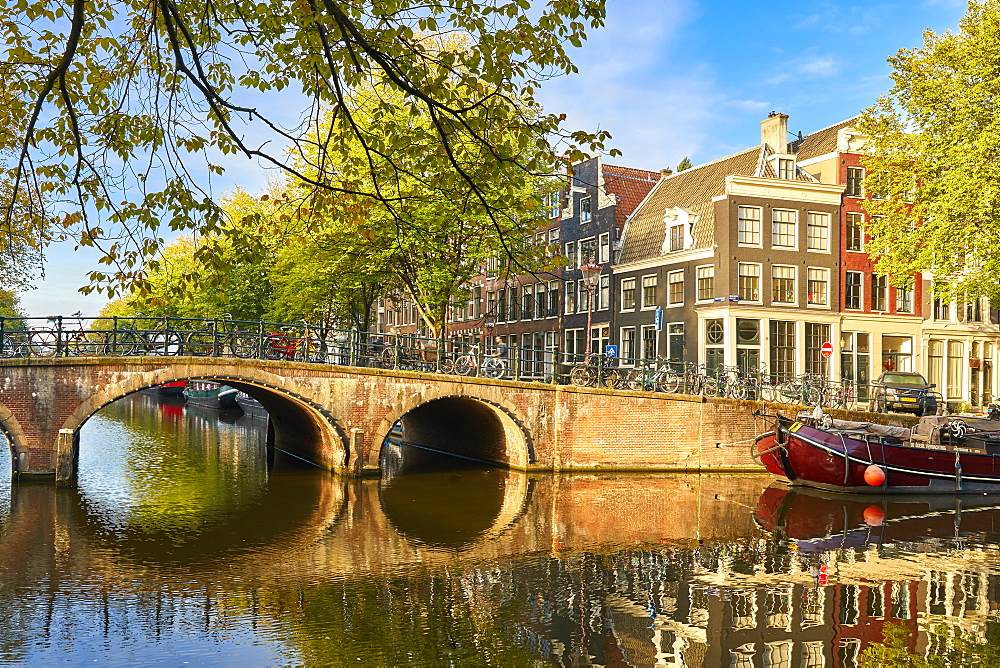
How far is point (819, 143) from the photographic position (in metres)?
35.3

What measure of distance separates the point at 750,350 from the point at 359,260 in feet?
48.5

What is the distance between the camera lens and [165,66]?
7.31 meters

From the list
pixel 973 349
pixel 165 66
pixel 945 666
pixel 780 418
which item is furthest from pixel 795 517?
pixel 973 349

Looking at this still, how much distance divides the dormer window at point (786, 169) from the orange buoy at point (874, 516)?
56.6 ft

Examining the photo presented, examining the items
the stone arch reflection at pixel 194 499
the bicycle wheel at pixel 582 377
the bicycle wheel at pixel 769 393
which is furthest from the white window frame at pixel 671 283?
the stone arch reflection at pixel 194 499

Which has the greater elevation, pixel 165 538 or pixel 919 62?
pixel 919 62

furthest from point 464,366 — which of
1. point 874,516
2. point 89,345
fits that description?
point 874,516

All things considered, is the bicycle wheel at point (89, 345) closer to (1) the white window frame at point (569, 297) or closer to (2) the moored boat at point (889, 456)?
(2) the moored boat at point (889, 456)

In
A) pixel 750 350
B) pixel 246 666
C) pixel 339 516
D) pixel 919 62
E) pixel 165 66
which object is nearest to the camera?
pixel 165 66

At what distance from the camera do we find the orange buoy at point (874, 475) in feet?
65.1

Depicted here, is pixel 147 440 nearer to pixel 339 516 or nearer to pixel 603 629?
pixel 339 516

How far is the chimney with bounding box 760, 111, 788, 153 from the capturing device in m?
34.2

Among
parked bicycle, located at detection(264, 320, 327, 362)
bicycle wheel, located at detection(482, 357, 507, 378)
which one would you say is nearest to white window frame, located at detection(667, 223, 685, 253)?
bicycle wheel, located at detection(482, 357, 507, 378)

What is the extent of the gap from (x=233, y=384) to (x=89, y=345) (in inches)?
153
